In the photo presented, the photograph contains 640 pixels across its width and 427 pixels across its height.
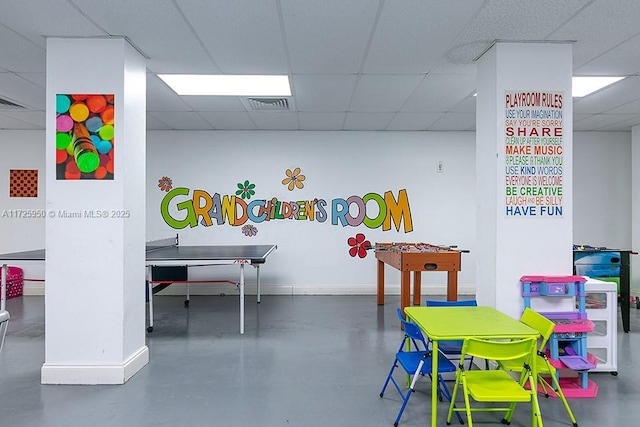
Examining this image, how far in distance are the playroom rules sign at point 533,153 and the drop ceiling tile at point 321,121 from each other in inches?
115

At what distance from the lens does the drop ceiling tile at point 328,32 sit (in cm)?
282

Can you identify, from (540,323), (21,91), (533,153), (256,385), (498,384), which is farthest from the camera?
(21,91)

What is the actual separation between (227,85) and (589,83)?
425cm

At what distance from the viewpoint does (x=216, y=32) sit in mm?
3209

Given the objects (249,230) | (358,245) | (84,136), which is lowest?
(358,245)

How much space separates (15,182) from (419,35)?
745 cm

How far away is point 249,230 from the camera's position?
6977 mm

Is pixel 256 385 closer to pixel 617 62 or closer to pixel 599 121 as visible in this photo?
pixel 617 62

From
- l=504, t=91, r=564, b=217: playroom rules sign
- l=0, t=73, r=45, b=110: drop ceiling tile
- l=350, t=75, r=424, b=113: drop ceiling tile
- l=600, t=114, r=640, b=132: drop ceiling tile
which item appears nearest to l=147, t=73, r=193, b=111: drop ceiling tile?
l=0, t=73, r=45, b=110: drop ceiling tile

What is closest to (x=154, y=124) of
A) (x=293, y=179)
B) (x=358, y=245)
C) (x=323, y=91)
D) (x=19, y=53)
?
(x=293, y=179)

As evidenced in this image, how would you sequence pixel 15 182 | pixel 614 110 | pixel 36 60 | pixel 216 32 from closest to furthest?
pixel 216 32, pixel 36 60, pixel 614 110, pixel 15 182

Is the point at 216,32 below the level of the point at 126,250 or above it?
above

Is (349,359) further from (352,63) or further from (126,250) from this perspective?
(352,63)

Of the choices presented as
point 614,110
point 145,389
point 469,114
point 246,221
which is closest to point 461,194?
point 469,114
